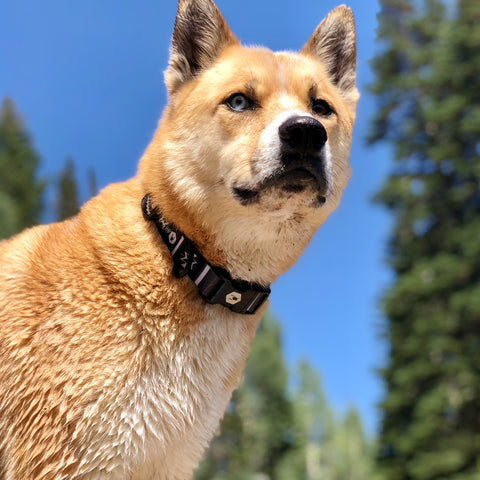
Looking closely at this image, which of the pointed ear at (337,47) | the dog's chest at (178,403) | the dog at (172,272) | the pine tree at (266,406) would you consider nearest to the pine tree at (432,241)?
the pine tree at (266,406)

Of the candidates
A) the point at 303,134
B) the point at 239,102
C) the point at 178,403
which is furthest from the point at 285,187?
the point at 178,403

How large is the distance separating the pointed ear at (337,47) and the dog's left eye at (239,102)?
2.39 feet

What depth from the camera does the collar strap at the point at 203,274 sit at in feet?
7.66

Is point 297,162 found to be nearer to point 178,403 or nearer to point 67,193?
point 178,403

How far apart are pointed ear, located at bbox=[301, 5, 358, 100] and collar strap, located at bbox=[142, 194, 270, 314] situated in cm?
136

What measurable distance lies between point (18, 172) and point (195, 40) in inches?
480

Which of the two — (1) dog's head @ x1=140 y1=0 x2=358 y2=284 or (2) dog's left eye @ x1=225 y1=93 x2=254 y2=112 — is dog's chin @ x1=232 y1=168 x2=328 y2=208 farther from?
(2) dog's left eye @ x1=225 y1=93 x2=254 y2=112

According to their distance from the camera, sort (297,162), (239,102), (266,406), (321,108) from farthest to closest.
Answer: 1. (266,406)
2. (321,108)
3. (239,102)
4. (297,162)

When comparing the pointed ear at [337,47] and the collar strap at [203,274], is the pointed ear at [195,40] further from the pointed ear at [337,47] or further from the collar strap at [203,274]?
the collar strap at [203,274]

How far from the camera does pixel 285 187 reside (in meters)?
2.36

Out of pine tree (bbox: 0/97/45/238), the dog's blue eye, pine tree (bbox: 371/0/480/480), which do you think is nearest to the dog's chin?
the dog's blue eye

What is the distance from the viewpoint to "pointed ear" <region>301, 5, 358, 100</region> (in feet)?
9.93

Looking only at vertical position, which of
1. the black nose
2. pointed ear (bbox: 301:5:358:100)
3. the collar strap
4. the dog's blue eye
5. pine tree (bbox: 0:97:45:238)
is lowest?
pine tree (bbox: 0:97:45:238)

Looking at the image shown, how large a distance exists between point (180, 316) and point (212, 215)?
1.54 ft
